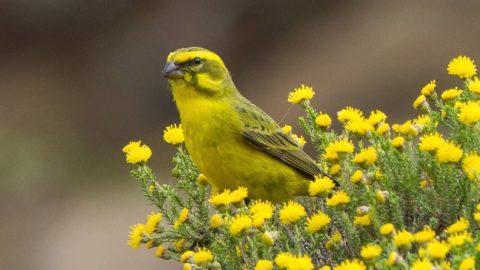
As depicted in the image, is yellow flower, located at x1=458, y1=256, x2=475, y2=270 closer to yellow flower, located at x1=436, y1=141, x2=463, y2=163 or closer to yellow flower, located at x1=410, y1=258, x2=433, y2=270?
yellow flower, located at x1=410, y1=258, x2=433, y2=270

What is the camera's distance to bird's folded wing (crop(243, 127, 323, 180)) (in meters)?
4.41

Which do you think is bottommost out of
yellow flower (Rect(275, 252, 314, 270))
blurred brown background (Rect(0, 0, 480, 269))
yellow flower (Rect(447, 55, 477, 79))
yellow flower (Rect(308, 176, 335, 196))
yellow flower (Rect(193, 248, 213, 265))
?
yellow flower (Rect(275, 252, 314, 270))

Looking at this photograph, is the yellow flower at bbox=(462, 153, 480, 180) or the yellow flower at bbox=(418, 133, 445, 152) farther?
the yellow flower at bbox=(418, 133, 445, 152)

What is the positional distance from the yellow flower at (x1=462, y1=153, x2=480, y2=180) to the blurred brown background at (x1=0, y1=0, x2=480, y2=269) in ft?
21.3

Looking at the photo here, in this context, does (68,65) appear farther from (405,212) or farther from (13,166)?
(405,212)

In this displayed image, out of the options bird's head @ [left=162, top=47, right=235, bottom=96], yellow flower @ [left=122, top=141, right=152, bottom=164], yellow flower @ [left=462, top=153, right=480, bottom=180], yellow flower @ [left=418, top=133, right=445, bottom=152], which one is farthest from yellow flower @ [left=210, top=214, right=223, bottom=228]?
bird's head @ [left=162, top=47, right=235, bottom=96]


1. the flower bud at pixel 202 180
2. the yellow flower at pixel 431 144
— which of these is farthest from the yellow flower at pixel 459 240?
the flower bud at pixel 202 180

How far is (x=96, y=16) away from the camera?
38.5 feet

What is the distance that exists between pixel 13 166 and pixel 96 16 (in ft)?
6.69

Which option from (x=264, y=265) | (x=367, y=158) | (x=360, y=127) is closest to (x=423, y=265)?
(x=264, y=265)

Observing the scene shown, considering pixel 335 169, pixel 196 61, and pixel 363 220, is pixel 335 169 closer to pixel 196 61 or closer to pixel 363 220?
pixel 363 220

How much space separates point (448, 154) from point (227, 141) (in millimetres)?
1300

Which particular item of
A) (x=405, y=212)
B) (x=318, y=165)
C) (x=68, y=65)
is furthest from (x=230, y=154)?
(x=68, y=65)

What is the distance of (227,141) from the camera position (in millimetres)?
4387
